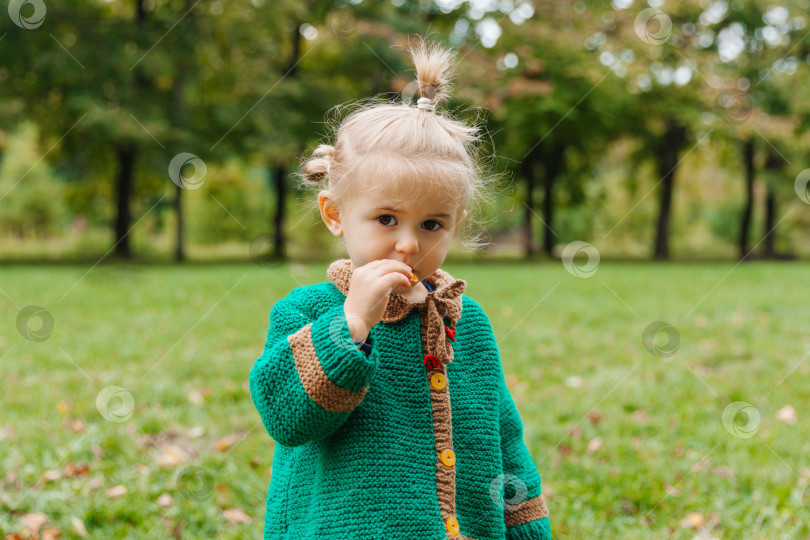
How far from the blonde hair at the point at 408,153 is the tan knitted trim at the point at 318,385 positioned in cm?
35

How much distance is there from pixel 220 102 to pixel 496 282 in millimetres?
10821

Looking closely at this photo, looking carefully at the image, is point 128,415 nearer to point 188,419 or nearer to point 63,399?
point 188,419

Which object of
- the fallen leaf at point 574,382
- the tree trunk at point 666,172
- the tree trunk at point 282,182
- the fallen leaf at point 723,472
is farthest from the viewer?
the tree trunk at point 666,172

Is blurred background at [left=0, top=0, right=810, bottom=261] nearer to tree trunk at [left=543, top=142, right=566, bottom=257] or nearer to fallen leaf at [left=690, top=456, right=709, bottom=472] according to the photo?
tree trunk at [left=543, top=142, right=566, bottom=257]

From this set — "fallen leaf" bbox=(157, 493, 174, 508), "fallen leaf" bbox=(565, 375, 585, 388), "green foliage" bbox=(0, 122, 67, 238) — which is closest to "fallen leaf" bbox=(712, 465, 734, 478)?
"fallen leaf" bbox=(565, 375, 585, 388)

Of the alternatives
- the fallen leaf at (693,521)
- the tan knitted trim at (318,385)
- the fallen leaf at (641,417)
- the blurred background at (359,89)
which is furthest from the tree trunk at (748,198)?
the tan knitted trim at (318,385)

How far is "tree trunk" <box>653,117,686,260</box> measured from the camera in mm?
22359

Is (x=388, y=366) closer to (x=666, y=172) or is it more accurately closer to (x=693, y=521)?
(x=693, y=521)

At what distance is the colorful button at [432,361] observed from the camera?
1714 mm

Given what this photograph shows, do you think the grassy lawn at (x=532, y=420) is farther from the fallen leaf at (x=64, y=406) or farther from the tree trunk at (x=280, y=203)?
the tree trunk at (x=280, y=203)

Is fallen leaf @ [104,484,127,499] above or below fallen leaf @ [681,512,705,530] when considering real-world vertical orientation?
below

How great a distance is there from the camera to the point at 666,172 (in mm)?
23609

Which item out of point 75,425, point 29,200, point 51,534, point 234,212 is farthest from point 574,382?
point 29,200

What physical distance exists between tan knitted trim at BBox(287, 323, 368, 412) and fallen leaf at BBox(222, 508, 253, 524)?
1.72m
